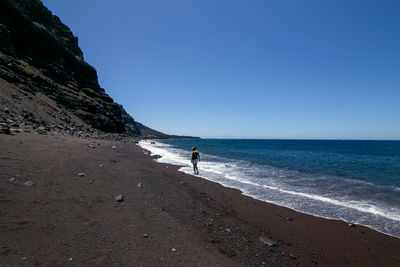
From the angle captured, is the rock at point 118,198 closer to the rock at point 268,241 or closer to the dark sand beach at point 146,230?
the dark sand beach at point 146,230

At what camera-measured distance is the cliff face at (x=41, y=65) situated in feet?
120

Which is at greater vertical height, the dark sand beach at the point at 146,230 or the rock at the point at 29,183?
the rock at the point at 29,183

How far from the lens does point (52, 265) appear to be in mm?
2883

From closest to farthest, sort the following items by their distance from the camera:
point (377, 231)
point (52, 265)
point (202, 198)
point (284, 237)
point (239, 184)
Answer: point (52, 265), point (284, 237), point (377, 231), point (202, 198), point (239, 184)

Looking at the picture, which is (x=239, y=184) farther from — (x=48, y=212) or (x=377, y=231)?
(x=48, y=212)

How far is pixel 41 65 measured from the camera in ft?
161

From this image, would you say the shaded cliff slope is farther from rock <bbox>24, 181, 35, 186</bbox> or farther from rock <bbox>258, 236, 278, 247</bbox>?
rock <bbox>258, 236, 278, 247</bbox>

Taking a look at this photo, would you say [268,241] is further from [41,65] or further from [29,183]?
[41,65]

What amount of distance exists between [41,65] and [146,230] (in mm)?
66775

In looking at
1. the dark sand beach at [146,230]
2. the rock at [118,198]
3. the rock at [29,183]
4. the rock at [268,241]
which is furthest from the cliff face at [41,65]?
the rock at [268,241]

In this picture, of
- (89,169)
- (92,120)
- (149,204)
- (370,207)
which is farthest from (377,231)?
(92,120)

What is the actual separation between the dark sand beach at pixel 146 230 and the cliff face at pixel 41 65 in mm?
38436

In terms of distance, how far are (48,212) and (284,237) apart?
6940 millimetres

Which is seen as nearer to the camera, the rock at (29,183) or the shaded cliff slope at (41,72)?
the rock at (29,183)
